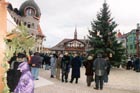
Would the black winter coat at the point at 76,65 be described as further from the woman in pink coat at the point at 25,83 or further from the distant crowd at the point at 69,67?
the woman in pink coat at the point at 25,83

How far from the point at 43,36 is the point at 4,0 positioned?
85842 mm

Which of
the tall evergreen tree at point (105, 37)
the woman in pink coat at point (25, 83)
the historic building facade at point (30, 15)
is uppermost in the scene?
the historic building facade at point (30, 15)

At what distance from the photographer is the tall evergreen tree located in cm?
4400

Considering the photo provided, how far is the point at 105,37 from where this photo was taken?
1777 inches

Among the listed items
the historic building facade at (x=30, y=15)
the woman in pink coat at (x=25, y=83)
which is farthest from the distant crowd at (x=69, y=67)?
the historic building facade at (x=30, y=15)

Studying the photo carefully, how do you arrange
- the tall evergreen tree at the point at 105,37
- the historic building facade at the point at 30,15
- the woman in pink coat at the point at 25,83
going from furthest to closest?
the historic building facade at the point at 30,15 → the tall evergreen tree at the point at 105,37 → the woman in pink coat at the point at 25,83

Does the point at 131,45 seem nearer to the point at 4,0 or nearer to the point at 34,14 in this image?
the point at 34,14

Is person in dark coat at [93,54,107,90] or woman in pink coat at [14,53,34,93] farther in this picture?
person in dark coat at [93,54,107,90]

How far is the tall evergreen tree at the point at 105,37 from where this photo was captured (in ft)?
144

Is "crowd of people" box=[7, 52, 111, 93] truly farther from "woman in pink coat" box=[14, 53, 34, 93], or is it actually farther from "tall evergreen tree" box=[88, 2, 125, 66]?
"tall evergreen tree" box=[88, 2, 125, 66]

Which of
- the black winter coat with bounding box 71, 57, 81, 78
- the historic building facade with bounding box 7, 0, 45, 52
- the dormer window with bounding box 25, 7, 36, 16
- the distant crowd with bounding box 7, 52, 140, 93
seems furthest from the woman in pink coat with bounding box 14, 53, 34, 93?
the dormer window with bounding box 25, 7, 36, 16

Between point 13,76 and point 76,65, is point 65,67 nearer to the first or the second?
point 76,65

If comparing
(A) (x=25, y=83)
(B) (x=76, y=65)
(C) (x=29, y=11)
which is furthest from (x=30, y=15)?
(A) (x=25, y=83)

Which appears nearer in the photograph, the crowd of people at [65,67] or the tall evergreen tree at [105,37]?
the crowd of people at [65,67]
